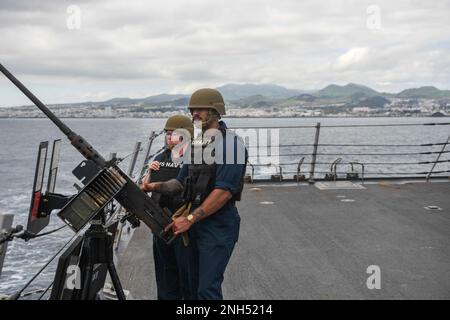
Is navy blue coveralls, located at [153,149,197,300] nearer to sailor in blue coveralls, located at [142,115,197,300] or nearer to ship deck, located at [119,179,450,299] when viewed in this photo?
sailor in blue coveralls, located at [142,115,197,300]

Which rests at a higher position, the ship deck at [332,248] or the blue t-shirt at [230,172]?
the blue t-shirt at [230,172]

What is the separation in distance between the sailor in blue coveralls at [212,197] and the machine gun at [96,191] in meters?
0.28

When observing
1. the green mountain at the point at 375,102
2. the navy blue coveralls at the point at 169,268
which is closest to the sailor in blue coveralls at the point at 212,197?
the navy blue coveralls at the point at 169,268

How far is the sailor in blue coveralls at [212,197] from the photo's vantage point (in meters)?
3.65

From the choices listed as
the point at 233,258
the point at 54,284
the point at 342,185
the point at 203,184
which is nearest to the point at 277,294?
the point at 233,258

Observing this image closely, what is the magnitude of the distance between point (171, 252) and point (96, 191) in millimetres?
1312

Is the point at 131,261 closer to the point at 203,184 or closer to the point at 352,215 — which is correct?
the point at 203,184

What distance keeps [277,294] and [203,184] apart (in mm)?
1652

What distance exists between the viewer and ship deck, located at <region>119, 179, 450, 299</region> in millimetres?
5027

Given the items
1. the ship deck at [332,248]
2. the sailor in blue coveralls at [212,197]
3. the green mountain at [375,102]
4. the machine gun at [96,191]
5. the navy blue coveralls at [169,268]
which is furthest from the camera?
the green mountain at [375,102]

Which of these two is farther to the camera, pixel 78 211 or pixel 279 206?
pixel 279 206

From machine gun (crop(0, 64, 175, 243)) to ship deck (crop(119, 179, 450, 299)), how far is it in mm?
1713

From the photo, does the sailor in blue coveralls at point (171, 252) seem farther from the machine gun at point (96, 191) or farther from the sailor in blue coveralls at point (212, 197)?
the machine gun at point (96, 191)

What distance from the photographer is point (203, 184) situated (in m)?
3.76
